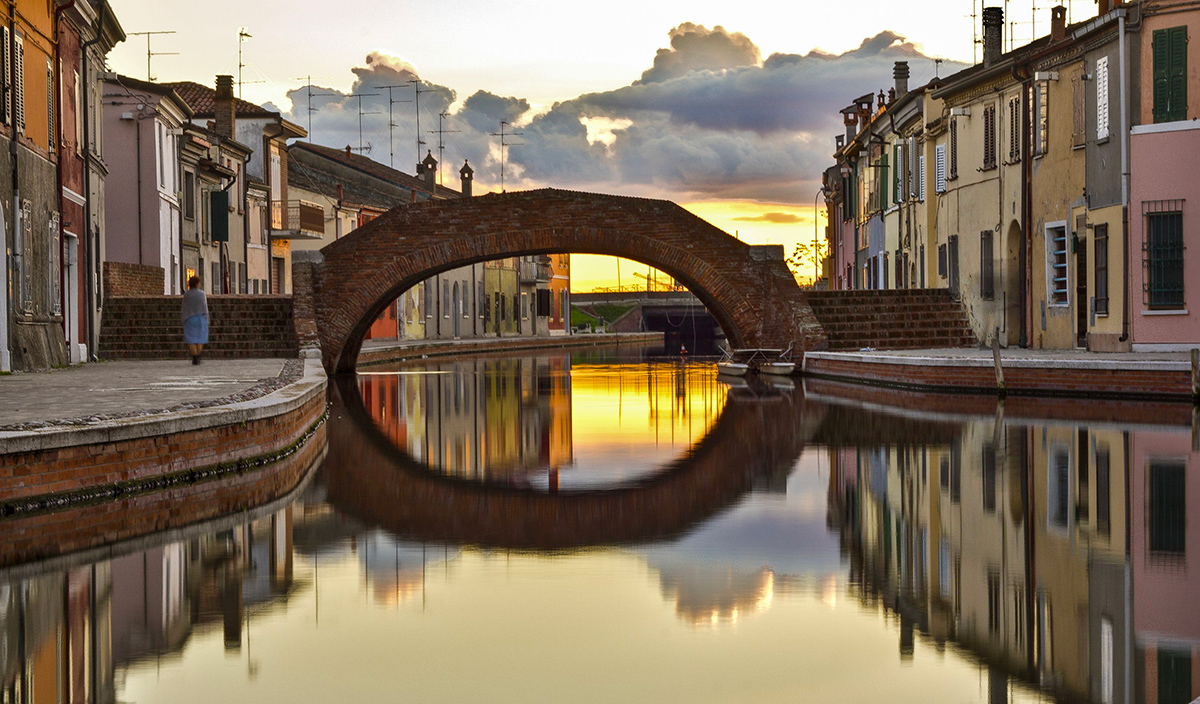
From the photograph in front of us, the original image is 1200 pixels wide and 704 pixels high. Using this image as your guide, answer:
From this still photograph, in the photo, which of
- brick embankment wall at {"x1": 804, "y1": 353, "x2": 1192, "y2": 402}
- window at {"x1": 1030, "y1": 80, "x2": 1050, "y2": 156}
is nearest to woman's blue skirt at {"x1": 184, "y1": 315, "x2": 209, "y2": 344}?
brick embankment wall at {"x1": 804, "y1": 353, "x2": 1192, "y2": 402}

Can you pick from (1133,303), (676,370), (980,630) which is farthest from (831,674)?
(676,370)

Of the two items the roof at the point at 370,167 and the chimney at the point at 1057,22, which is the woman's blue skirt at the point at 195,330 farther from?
the roof at the point at 370,167

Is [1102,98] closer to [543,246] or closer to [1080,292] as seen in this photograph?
[1080,292]

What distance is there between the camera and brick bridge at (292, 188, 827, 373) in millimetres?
30781

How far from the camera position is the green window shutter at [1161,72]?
83.4 ft

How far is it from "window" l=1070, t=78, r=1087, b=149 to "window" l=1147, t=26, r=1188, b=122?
2241 millimetres

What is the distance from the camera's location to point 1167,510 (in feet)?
31.3

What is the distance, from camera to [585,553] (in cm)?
826

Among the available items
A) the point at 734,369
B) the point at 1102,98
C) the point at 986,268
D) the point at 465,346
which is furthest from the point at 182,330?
the point at 465,346

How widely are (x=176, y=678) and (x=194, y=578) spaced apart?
2.04m

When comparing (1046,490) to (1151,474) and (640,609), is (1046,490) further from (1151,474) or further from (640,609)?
(640,609)

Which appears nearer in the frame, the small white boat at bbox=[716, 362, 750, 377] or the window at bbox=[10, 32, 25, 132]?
the window at bbox=[10, 32, 25, 132]

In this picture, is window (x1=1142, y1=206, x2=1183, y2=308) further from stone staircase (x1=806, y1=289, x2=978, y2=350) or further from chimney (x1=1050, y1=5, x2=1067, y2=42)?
stone staircase (x1=806, y1=289, x2=978, y2=350)

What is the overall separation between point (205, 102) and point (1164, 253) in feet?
108
